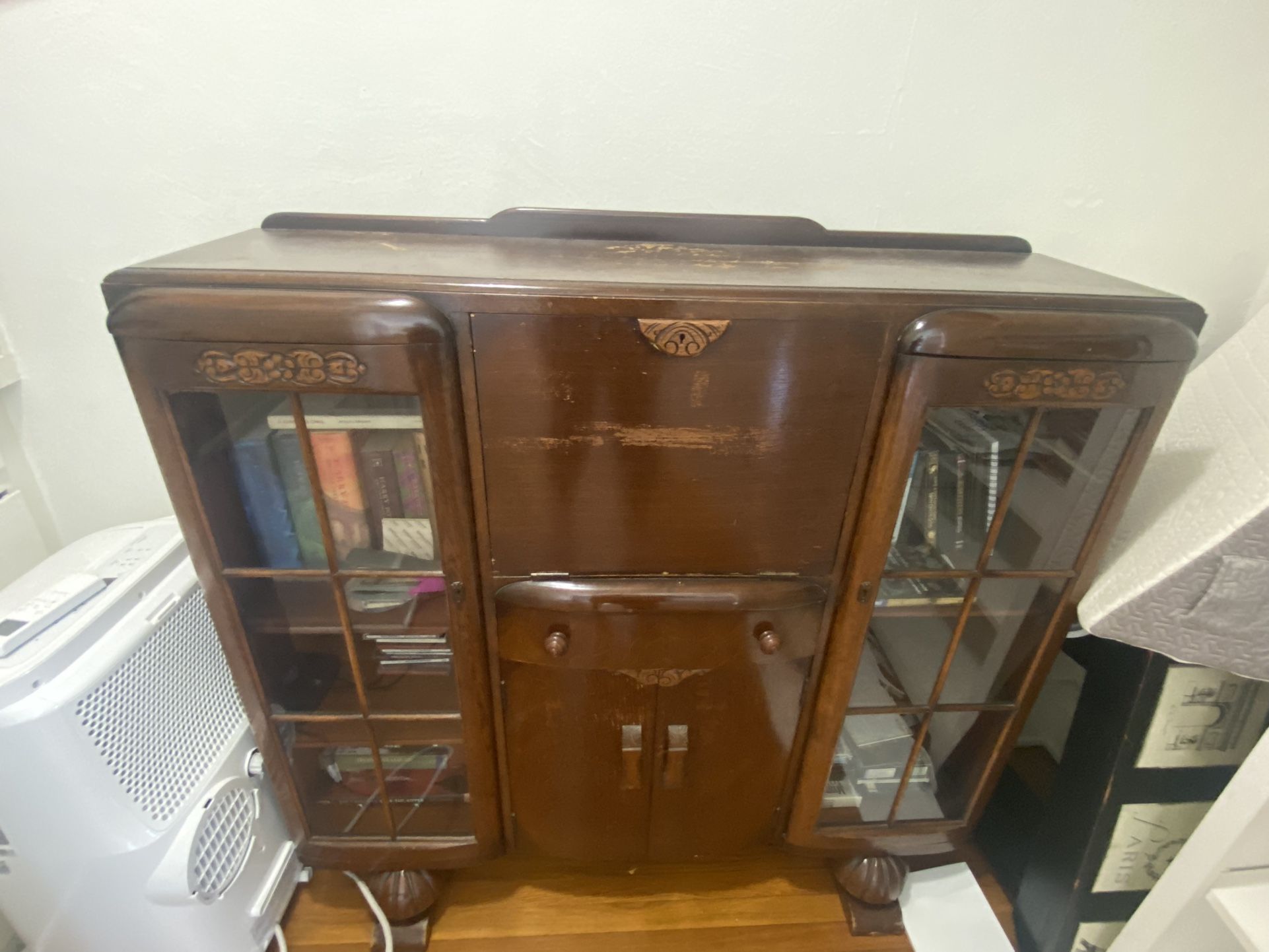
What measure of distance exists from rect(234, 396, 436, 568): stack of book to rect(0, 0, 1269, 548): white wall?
40cm

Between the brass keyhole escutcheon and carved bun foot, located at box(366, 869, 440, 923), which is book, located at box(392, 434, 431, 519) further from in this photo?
carved bun foot, located at box(366, 869, 440, 923)

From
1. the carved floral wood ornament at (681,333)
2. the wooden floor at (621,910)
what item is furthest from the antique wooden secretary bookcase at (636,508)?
the wooden floor at (621,910)

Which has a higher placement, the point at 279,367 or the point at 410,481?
the point at 279,367

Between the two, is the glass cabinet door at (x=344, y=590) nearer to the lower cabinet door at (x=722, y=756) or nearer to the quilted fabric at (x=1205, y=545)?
the lower cabinet door at (x=722, y=756)

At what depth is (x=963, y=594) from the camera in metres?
0.87

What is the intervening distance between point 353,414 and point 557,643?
1.19 ft

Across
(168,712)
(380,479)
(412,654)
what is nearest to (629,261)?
(380,479)

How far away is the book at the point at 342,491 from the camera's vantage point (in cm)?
75

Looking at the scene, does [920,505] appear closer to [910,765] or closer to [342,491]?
[910,765]

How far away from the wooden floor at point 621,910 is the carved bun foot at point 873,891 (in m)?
0.02

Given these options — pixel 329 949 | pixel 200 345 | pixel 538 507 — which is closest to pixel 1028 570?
pixel 538 507

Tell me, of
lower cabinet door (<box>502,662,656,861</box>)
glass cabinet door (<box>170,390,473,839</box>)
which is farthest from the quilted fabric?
glass cabinet door (<box>170,390,473,839</box>)

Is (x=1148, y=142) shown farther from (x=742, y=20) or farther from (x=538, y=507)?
(x=538, y=507)

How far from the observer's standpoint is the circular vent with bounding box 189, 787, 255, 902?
0.86 meters
